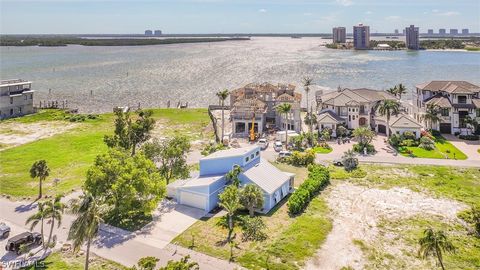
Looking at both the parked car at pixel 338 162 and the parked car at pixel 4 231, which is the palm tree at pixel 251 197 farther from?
the parked car at pixel 4 231

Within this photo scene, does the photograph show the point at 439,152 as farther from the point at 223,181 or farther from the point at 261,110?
the point at 223,181

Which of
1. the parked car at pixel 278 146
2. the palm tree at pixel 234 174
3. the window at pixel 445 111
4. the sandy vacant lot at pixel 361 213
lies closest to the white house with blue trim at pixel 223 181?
the palm tree at pixel 234 174

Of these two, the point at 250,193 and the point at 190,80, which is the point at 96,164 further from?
the point at 190,80

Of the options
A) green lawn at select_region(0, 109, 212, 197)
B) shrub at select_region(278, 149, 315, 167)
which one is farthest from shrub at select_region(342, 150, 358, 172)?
green lawn at select_region(0, 109, 212, 197)

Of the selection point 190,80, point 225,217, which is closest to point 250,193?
point 225,217

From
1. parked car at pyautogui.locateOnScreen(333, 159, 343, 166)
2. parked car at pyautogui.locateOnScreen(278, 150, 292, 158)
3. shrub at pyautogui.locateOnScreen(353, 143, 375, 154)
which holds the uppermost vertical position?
shrub at pyautogui.locateOnScreen(353, 143, 375, 154)

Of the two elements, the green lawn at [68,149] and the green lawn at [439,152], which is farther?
the green lawn at [439,152]

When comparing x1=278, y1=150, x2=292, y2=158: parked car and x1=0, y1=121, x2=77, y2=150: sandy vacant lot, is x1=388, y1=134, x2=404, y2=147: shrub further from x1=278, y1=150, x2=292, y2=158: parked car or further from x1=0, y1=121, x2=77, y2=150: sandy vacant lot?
x1=0, y1=121, x2=77, y2=150: sandy vacant lot
